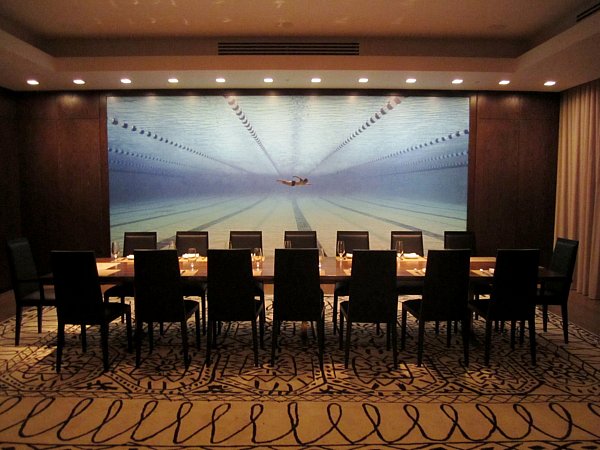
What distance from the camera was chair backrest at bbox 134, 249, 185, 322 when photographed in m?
3.21

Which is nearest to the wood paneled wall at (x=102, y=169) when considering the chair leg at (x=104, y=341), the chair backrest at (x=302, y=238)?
the chair backrest at (x=302, y=238)

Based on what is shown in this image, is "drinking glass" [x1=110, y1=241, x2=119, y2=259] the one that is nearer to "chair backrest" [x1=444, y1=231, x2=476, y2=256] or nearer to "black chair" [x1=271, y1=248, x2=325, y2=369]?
"black chair" [x1=271, y1=248, x2=325, y2=369]

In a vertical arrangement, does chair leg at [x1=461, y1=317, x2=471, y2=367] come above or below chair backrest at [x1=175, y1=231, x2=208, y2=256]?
below

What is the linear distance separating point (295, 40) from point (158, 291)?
325 cm

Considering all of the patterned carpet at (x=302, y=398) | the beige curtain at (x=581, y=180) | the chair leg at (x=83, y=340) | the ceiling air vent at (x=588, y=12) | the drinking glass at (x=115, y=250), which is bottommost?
the patterned carpet at (x=302, y=398)

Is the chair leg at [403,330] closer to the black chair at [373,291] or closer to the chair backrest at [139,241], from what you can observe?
the black chair at [373,291]

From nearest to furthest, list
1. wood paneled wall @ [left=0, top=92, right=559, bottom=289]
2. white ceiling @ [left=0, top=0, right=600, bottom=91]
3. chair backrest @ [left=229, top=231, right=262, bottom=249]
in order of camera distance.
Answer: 1. white ceiling @ [left=0, top=0, right=600, bottom=91]
2. chair backrest @ [left=229, top=231, right=262, bottom=249]
3. wood paneled wall @ [left=0, top=92, right=559, bottom=289]

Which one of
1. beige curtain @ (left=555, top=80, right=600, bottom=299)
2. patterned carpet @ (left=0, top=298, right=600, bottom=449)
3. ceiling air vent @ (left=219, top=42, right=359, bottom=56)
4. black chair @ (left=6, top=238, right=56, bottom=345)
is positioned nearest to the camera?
patterned carpet @ (left=0, top=298, right=600, bottom=449)

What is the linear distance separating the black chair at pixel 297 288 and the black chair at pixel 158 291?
71 centimetres

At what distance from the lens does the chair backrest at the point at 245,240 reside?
15.6 ft

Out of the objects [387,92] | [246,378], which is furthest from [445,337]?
[387,92]

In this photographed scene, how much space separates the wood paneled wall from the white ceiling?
18.6 inches

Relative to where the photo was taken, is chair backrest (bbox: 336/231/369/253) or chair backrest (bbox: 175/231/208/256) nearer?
chair backrest (bbox: 175/231/208/256)

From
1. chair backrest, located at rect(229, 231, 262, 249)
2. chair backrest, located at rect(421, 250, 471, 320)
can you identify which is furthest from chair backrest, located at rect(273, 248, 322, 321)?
chair backrest, located at rect(229, 231, 262, 249)
